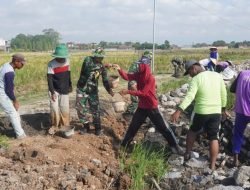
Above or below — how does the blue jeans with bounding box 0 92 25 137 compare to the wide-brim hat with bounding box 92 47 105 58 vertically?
below

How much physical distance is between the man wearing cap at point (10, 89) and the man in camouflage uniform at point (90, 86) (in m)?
1.16

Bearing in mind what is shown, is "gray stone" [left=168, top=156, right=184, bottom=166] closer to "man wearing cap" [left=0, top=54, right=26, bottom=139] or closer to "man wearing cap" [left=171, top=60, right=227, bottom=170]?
"man wearing cap" [left=171, top=60, right=227, bottom=170]

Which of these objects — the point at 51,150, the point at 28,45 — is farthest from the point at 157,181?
the point at 28,45

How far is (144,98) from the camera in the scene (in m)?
7.36

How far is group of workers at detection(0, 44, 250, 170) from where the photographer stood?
671cm

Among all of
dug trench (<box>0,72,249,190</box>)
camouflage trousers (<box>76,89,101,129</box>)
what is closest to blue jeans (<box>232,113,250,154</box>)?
dug trench (<box>0,72,249,190</box>)

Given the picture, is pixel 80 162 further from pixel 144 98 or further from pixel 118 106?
pixel 118 106

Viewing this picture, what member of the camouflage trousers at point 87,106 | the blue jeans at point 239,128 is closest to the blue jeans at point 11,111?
the camouflage trousers at point 87,106

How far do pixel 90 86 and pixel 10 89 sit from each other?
58.0 inches

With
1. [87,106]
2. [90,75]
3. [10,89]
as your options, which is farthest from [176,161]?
[10,89]

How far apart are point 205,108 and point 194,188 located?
1303mm

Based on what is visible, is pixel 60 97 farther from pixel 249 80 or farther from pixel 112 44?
pixel 112 44

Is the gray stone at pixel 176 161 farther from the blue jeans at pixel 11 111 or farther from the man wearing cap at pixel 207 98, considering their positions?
the blue jeans at pixel 11 111

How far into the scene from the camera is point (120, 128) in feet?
30.2
